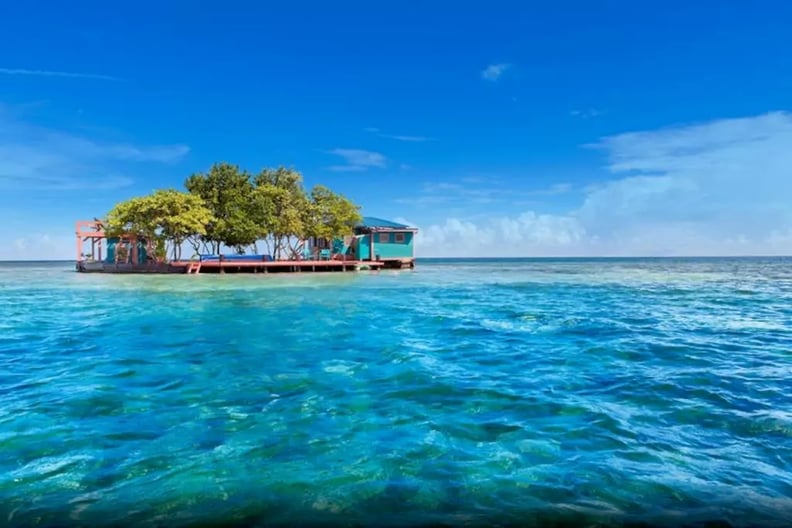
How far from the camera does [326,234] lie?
46156 millimetres

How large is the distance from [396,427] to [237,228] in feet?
130

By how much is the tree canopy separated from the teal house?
2.26 metres

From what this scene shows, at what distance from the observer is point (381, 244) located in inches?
1948

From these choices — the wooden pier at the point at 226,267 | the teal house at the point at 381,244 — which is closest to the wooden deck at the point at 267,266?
the wooden pier at the point at 226,267

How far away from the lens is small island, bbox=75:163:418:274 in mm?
40000

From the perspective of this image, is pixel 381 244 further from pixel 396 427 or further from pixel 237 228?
pixel 396 427

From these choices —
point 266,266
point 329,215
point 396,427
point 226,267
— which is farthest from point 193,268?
point 396,427

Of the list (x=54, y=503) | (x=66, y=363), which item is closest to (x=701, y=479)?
(x=54, y=503)

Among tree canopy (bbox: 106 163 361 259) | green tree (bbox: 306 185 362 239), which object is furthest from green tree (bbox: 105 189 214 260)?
green tree (bbox: 306 185 362 239)

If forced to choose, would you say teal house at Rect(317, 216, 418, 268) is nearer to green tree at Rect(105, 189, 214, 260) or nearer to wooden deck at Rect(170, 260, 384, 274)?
wooden deck at Rect(170, 260, 384, 274)

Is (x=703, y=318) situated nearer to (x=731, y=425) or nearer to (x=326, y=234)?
(x=731, y=425)

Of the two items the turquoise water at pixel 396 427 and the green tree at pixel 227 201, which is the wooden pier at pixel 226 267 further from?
the turquoise water at pixel 396 427

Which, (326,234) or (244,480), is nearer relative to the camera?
(244,480)

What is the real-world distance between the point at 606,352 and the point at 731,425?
13.1ft
